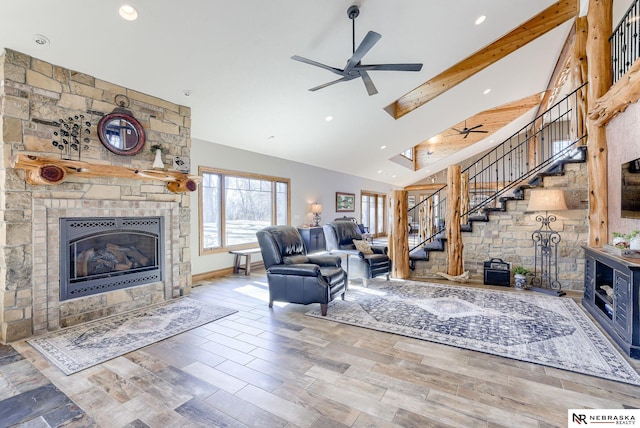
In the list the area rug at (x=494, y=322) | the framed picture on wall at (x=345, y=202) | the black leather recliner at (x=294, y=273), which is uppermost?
the framed picture on wall at (x=345, y=202)

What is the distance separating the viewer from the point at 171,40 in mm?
3289

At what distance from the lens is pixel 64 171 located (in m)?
3.13

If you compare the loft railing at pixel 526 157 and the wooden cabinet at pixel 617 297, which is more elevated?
the loft railing at pixel 526 157

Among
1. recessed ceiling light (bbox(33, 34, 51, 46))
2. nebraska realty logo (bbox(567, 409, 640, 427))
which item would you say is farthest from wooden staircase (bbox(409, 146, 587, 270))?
recessed ceiling light (bbox(33, 34, 51, 46))

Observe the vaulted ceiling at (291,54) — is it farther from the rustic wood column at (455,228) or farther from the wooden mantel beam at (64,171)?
the rustic wood column at (455,228)

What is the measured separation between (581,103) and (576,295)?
303 centimetres

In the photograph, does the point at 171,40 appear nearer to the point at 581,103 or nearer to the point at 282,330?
the point at 282,330

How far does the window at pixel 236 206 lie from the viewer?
5.90 meters

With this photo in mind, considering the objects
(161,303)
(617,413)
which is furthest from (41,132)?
(617,413)

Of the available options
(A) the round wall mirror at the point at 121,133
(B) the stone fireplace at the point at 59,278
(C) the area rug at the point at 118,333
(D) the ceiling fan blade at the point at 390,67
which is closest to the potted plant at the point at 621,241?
(D) the ceiling fan blade at the point at 390,67

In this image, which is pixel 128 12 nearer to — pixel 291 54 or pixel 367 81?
pixel 291 54

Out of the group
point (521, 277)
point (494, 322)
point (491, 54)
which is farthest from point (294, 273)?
point (491, 54)

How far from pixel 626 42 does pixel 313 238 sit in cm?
618

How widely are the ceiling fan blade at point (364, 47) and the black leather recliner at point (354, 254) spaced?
2.83 m
